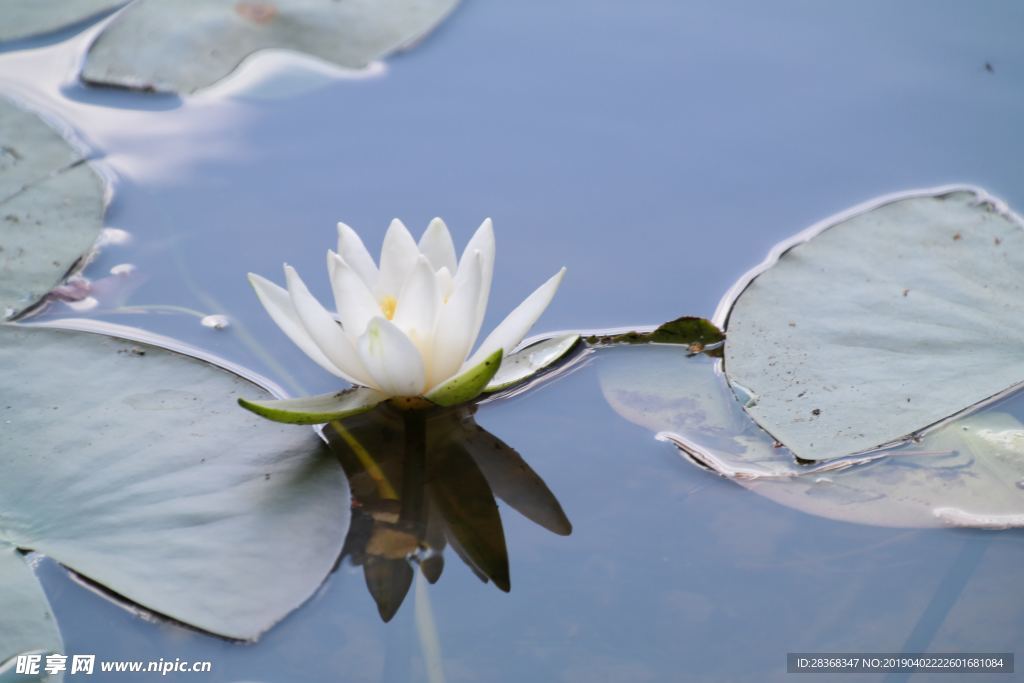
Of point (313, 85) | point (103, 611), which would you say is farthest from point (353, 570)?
point (313, 85)

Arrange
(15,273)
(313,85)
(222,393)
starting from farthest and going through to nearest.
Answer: (313,85)
(15,273)
(222,393)

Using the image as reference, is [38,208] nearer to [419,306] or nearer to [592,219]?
[419,306]

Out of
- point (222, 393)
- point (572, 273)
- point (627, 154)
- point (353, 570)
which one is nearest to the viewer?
point (353, 570)

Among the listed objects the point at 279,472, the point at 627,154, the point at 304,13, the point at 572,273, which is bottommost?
the point at 279,472

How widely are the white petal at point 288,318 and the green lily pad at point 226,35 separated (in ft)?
4.16

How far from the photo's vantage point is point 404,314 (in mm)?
1841

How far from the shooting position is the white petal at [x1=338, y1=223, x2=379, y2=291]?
1.96 metres

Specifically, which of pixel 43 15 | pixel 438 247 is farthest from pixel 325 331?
pixel 43 15

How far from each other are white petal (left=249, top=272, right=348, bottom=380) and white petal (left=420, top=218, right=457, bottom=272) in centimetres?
28

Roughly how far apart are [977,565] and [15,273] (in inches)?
80.6

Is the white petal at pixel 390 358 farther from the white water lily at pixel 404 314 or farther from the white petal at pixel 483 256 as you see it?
the white petal at pixel 483 256

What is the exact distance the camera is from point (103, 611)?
1.63 meters

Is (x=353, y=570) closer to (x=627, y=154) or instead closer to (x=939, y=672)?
(x=939, y=672)

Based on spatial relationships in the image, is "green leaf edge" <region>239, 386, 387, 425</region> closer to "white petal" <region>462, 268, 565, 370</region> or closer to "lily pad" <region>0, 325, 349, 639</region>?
"lily pad" <region>0, 325, 349, 639</region>
